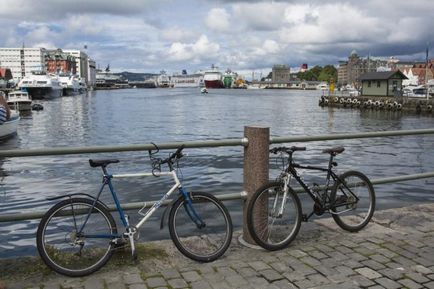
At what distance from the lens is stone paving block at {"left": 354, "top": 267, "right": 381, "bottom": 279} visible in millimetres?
5238

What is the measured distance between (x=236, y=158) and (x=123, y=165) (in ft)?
17.7

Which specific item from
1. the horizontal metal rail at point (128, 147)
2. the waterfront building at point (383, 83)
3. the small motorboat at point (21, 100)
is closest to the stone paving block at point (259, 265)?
the horizontal metal rail at point (128, 147)

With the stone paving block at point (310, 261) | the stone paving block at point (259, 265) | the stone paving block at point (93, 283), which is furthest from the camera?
the stone paving block at point (310, 261)

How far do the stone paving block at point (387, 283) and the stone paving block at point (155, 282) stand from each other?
7.21 feet

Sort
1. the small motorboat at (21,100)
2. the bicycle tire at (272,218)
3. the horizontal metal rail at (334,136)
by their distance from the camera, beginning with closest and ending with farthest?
the bicycle tire at (272,218)
the horizontal metal rail at (334,136)
the small motorboat at (21,100)

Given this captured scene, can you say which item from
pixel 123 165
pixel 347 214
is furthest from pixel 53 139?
pixel 347 214

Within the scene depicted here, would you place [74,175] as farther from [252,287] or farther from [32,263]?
[252,287]

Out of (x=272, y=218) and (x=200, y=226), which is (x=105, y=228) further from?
(x=272, y=218)

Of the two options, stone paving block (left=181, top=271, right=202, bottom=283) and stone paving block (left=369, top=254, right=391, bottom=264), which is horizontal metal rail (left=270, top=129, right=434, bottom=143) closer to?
stone paving block (left=369, top=254, right=391, bottom=264)

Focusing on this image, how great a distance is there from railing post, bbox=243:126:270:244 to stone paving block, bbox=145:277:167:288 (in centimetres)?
152

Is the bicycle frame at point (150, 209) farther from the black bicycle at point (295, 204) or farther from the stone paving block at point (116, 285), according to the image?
the black bicycle at point (295, 204)

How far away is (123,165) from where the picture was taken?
21609 millimetres

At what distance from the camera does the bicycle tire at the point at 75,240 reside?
5.06 m

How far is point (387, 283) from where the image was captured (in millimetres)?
5062
